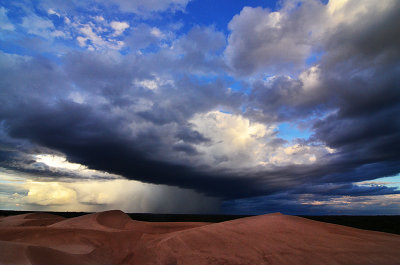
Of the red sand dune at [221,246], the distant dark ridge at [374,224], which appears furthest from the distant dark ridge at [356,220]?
the red sand dune at [221,246]

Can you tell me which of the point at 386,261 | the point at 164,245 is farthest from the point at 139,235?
the point at 386,261

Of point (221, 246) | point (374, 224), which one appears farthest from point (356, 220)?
point (221, 246)

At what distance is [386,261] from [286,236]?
4.17m

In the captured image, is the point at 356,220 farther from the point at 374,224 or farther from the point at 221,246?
the point at 221,246

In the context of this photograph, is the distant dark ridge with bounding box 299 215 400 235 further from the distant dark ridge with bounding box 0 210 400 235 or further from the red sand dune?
the red sand dune

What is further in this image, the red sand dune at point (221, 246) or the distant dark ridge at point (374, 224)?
the distant dark ridge at point (374, 224)

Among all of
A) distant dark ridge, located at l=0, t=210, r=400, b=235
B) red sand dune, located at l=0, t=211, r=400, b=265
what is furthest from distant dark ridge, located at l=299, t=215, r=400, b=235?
red sand dune, located at l=0, t=211, r=400, b=265

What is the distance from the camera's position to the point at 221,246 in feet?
36.7

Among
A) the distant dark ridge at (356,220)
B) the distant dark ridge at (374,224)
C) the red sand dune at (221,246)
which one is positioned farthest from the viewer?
the distant dark ridge at (356,220)

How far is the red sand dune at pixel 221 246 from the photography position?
30.3ft

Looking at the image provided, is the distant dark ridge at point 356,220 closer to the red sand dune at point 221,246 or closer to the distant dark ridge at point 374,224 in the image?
the distant dark ridge at point 374,224

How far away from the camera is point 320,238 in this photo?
11703mm

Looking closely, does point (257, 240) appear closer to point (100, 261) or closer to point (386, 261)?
point (386, 261)

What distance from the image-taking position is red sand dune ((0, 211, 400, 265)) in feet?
30.3
